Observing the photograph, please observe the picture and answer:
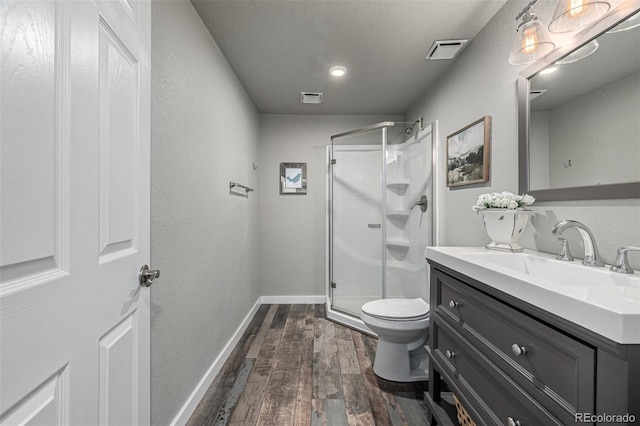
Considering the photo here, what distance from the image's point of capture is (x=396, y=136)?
9.52 ft

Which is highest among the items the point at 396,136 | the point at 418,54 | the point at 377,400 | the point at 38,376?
the point at 418,54

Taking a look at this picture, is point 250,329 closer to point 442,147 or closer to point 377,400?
point 377,400

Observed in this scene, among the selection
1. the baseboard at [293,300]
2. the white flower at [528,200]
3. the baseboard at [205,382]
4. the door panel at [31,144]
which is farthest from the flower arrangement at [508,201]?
the baseboard at [293,300]

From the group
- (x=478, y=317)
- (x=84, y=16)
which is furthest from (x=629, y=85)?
(x=84, y=16)

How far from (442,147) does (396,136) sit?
1.75 feet

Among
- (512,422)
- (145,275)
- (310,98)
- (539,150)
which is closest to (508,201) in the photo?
(539,150)

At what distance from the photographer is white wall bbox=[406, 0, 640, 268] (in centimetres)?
110

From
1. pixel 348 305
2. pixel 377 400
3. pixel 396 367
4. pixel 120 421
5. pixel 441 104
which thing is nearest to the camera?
pixel 120 421

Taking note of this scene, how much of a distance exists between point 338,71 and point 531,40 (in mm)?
1427

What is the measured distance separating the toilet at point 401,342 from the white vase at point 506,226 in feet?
2.44

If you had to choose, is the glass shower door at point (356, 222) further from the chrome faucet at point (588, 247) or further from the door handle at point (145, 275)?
the door handle at point (145, 275)

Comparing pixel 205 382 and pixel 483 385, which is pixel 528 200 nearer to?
pixel 483 385

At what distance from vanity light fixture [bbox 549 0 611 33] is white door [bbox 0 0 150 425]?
1564mm

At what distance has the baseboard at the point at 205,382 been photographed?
1.51m
